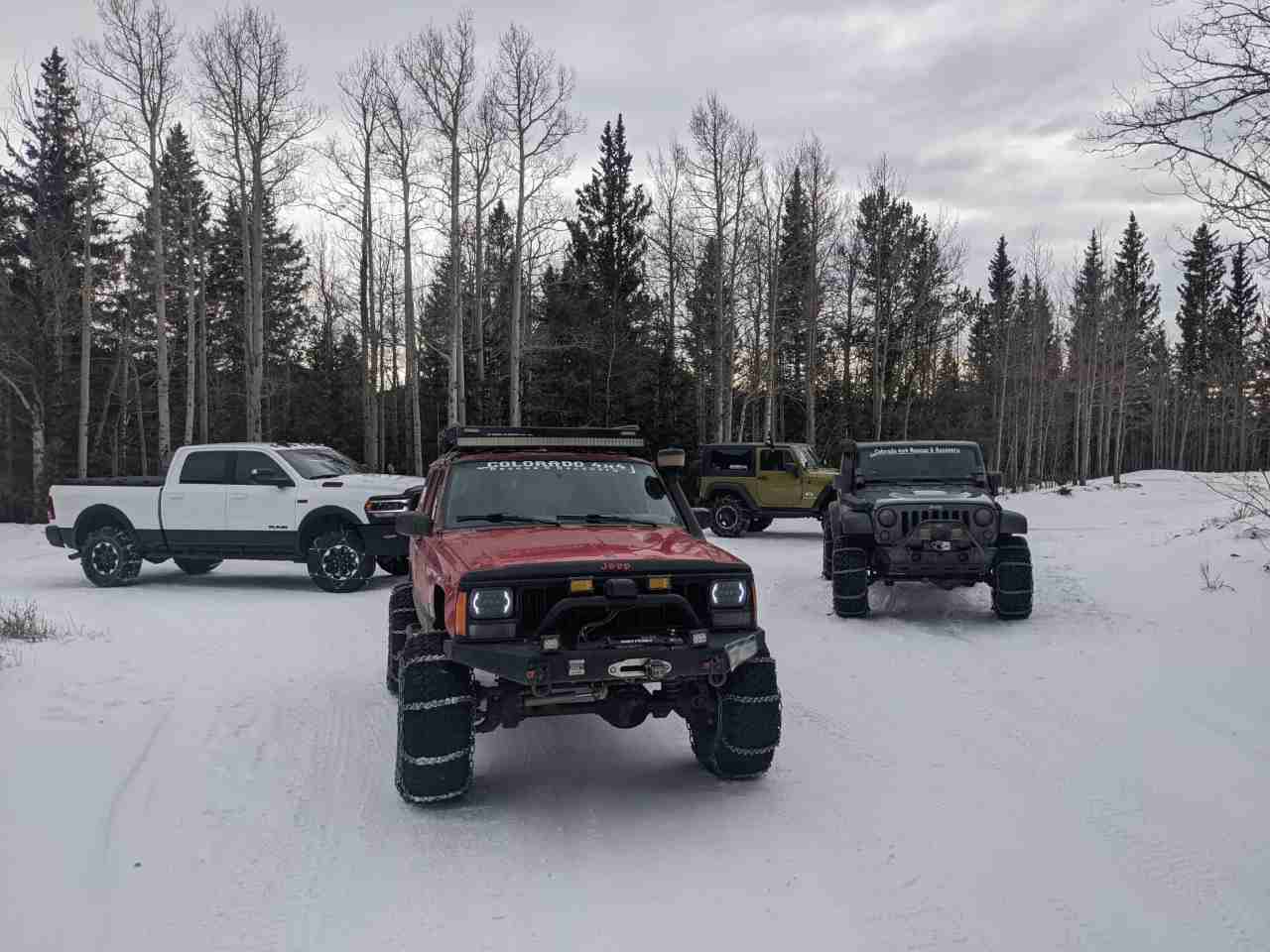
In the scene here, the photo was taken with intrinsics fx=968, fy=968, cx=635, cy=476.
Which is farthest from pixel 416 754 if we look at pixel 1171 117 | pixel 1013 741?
pixel 1171 117

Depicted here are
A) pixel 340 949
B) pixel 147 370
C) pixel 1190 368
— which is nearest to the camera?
pixel 340 949

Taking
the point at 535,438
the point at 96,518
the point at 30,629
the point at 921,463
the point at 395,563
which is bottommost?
the point at 30,629

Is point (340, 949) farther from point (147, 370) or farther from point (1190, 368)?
point (1190, 368)

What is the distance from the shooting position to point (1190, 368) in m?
63.7

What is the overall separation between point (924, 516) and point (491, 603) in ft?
21.7

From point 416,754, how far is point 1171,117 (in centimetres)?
1097

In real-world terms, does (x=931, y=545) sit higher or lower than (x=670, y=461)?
lower

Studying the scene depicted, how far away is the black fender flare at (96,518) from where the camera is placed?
13383mm

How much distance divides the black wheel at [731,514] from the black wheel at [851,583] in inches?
389

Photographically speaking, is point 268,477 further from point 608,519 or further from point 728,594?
point 728,594

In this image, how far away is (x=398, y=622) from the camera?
717 centimetres

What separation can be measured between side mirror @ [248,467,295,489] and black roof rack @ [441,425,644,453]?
717cm

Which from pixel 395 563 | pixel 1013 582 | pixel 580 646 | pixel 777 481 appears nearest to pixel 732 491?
pixel 777 481

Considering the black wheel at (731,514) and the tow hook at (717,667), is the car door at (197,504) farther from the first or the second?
the black wheel at (731,514)
